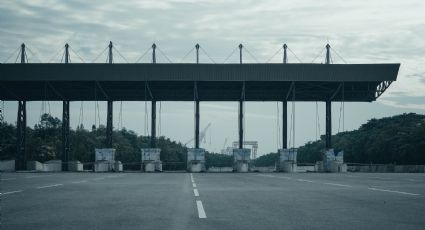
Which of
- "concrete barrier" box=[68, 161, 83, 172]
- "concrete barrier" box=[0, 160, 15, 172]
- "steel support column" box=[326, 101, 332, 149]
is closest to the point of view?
"steel support column" box=[326, 101, 332, 149]

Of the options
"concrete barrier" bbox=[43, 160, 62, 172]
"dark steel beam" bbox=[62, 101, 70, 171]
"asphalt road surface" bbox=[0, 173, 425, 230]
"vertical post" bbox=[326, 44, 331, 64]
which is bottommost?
"concrete barrier" bbox=[43, 160, 62, 172]

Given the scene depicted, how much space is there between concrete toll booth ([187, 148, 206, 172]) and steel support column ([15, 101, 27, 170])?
654 inches

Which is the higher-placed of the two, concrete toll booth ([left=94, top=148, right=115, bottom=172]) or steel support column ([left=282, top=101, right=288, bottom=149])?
steel support column ([left=282, top=101, right=288, bottom=149])

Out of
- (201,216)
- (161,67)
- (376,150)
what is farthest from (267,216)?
(376,150)

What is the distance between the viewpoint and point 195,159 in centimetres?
5962

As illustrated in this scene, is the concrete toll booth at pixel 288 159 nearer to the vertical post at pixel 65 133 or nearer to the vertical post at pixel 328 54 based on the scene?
the vertical post at pixel 328 54

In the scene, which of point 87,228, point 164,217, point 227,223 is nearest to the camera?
point 87,228

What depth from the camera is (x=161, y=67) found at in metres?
54.9

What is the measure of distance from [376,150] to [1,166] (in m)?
73.4

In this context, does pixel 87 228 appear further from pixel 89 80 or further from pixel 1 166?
pixel 1 166

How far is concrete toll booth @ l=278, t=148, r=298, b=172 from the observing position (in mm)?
58219

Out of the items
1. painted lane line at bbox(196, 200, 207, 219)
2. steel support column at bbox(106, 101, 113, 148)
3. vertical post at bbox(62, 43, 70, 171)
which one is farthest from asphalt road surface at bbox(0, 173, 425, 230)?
vertical post at bbox(62, 43, 70, 171)

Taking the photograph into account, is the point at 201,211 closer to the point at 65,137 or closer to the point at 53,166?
the point at 65,137

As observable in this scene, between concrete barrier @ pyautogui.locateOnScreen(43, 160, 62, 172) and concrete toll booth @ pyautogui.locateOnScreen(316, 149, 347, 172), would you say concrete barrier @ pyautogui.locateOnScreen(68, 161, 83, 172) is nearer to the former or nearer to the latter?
concrete barrier @ pyautogui.locateOnScreen(43, 160, 62, 172)
